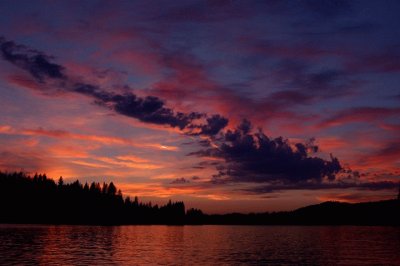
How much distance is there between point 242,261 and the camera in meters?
79.1

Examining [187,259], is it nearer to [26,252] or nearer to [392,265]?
[26,252]

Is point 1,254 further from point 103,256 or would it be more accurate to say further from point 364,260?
point 364,260

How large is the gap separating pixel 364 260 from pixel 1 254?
2627 inches

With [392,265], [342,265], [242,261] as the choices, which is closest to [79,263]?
[242,261]

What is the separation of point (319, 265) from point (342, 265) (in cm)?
419

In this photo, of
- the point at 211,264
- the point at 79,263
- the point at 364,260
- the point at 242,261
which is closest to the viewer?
the point at 79,263

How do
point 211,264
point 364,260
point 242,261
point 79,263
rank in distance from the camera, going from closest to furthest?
point 79,263 → point 211,264 → point 242,261 → point 364,260

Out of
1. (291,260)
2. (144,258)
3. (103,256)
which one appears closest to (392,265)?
(291,260)

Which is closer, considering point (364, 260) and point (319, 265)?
point (319, 265)

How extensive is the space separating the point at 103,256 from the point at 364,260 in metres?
49.7

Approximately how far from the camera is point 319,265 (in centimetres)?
7625

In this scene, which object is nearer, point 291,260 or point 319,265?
point 319,265

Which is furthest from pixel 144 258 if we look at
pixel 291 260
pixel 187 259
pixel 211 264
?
pixel 291 260

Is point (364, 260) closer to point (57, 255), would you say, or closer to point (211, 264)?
point (211, 264)
